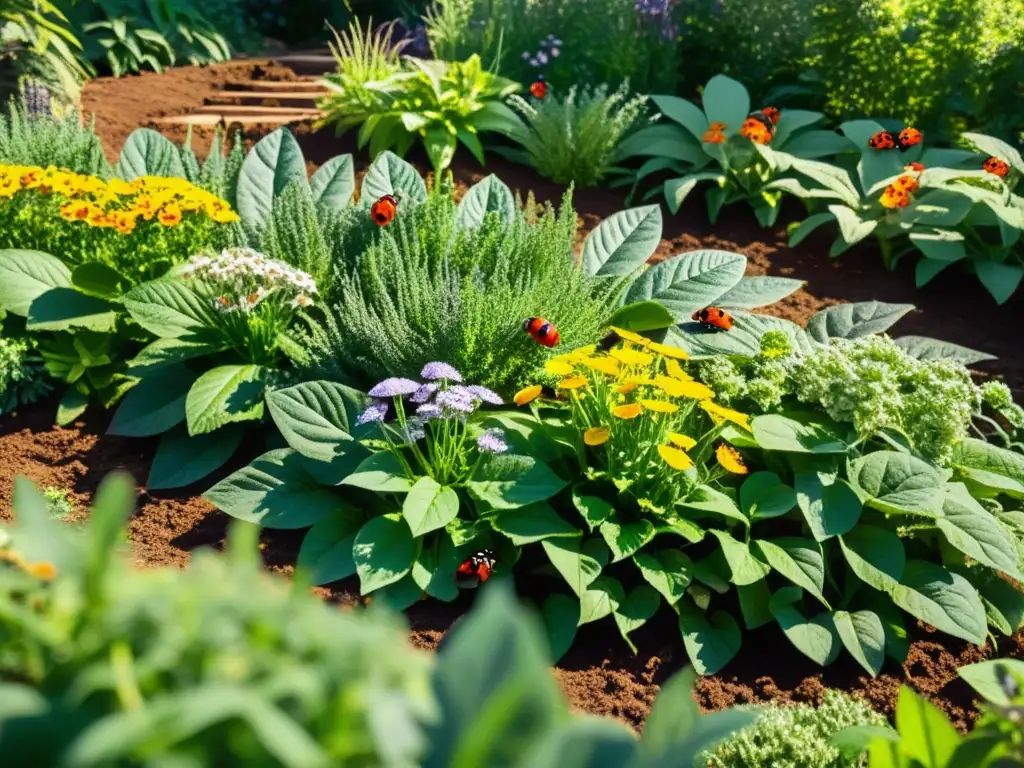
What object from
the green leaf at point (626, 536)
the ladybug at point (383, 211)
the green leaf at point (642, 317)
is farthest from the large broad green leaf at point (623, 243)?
the green leaf at point (626, 536)

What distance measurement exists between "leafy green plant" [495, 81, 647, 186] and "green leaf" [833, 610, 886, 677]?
3.45 m

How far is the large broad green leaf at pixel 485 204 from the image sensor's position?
4.27 meters

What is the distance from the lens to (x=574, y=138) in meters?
5.78

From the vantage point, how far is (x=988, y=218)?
4926mm

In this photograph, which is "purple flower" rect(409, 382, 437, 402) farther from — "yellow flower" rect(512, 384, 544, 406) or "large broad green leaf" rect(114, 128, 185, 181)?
"large broad green leaf" rect(114, 128, 185, 181)

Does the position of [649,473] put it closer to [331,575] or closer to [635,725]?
[635,725]

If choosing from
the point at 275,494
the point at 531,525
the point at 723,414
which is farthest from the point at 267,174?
the point at 723,414

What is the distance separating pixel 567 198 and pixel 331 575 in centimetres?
174

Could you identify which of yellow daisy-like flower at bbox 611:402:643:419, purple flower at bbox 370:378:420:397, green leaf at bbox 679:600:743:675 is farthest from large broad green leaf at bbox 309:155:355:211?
green leaf at bbox 679:600:743:675

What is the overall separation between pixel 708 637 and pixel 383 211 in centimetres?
190

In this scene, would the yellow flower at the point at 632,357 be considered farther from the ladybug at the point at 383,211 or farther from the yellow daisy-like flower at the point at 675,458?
the ladybug at the point at 383,211

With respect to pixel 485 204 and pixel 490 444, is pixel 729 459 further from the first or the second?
pixel 485 204

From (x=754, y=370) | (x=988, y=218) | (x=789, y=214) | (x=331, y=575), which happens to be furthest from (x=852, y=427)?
(x=789, y=214)

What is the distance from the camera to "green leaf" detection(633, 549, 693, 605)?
2.81m
